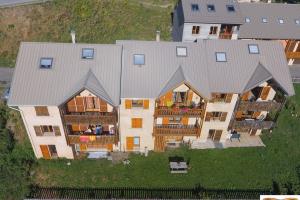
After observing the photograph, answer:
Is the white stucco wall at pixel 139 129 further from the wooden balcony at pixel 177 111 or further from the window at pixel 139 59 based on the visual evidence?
the window at pixel 139 59

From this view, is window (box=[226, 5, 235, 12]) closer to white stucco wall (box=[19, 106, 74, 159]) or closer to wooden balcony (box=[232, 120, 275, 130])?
wooden balcony (box=[232, 120, 275, 130])

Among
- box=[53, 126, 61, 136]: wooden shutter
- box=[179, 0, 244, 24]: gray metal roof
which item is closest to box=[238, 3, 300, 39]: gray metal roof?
box=[179, 0, 244, 24]: gray metal roof

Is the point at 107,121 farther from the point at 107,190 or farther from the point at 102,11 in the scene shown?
the point at 102,11

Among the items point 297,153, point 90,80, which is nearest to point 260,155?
point 297,153

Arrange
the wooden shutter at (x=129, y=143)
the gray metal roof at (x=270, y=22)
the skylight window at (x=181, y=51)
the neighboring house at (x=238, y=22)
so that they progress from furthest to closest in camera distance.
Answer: the gray metal roof at (x=270, y=22) < the neighboring house at (x=238, y=22) < the wooden shutter at (x=129, y=143) < the skylight window at (x=181, y=51)

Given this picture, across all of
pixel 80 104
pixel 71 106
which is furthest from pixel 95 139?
pixel 71 106

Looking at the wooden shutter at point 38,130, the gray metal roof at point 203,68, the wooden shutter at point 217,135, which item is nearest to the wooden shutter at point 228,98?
the gray metal roof at point 203,68
